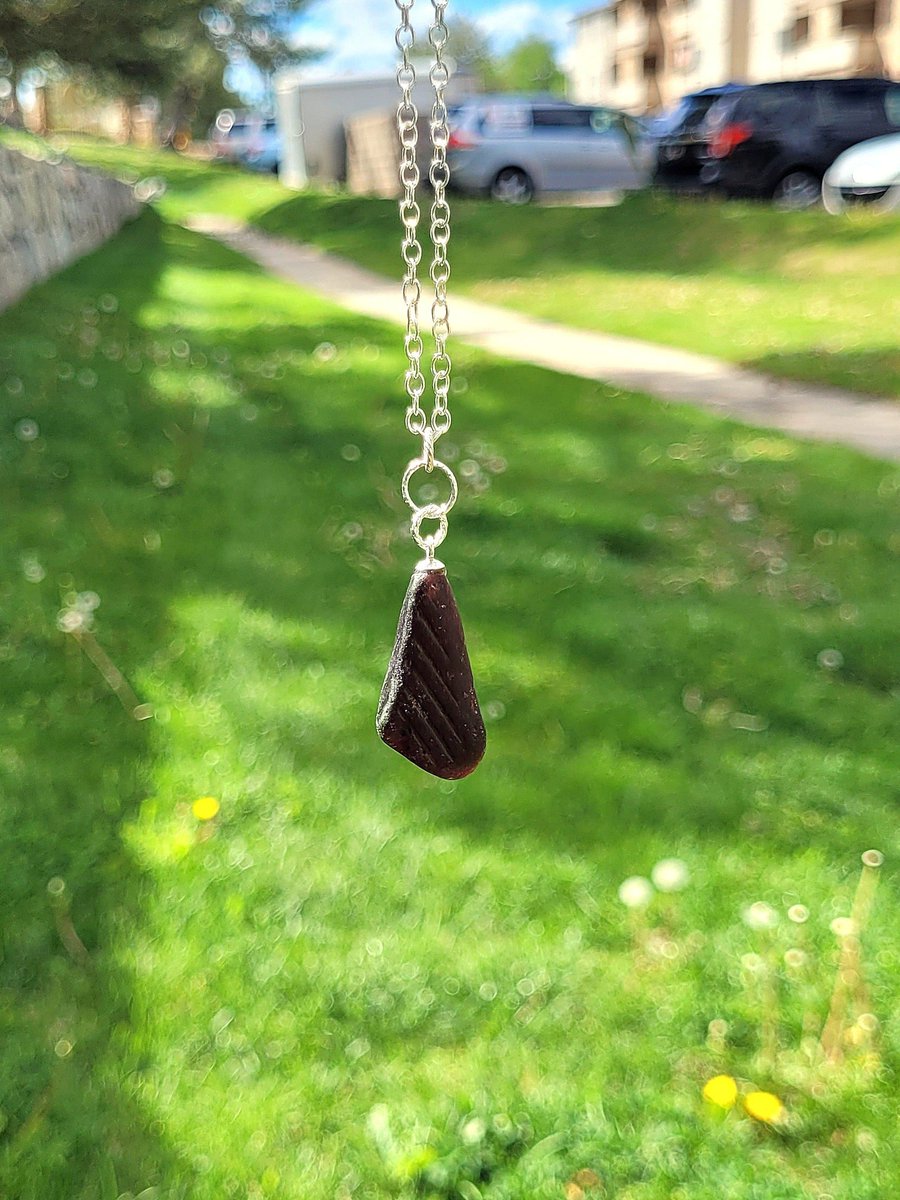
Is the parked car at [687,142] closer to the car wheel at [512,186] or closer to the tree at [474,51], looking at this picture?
the car wheel at [512,186]

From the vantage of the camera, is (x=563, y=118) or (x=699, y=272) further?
(x=563, y=118)

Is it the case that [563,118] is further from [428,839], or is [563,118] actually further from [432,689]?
[432,689]

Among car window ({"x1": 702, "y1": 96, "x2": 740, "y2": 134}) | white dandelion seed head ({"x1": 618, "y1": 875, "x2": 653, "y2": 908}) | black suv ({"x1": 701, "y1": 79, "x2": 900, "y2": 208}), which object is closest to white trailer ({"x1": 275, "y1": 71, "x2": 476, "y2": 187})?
car window ({"x1": 702, "y1": 96, "x2": 740, "y2": 134})

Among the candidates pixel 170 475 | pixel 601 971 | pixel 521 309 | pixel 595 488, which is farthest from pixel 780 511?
pixel 521 309

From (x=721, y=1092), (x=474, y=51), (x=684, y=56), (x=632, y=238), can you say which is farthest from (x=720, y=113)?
(x=474, y=51)

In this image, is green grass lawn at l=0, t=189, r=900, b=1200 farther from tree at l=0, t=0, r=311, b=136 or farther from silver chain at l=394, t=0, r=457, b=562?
tree at l=0, t=0, r=311, b=136

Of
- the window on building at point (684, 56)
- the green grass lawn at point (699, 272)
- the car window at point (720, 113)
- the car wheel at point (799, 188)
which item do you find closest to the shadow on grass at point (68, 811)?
the green grass lawn at point (699, 272)
